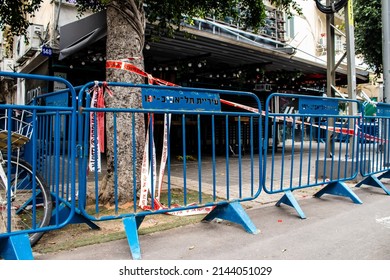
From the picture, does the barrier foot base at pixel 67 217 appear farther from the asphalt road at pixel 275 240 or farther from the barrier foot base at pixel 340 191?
the barrier foot base at pixel 340 191

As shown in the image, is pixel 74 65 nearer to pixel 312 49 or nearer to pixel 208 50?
pixel 208 50

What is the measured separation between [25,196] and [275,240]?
2924mm

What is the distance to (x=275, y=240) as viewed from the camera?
384 cm

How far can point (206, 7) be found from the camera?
755 centimetres

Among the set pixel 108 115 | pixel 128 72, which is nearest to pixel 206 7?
pixel 128 72

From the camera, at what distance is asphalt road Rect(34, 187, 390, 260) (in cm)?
337

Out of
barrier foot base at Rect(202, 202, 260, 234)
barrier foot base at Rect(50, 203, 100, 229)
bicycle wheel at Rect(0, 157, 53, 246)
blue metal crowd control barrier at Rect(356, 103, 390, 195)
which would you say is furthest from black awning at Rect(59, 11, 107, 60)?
blue metal crowd control barrier at Rect(356, 103, 390, 195)

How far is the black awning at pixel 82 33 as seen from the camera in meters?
7.89

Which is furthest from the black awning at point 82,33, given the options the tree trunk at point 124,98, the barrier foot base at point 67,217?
the barrier foot base at point 67,217

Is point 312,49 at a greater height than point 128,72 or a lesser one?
greater

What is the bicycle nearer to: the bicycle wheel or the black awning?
the bicycle wheel

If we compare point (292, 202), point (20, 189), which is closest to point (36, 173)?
point (20, 189)

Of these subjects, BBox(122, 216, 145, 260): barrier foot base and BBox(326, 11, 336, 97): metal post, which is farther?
BBox(326, 11, 336, 97): metal post
